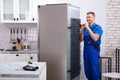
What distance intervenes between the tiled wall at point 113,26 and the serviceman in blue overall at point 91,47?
21cm

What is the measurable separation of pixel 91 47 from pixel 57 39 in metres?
1.32

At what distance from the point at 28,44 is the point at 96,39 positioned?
1.54 metres

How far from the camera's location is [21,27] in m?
6.24

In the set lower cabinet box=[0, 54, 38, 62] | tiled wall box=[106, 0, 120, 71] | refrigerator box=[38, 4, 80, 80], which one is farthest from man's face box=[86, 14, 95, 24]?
lower cabinet box=[0, 54, 38, 62]

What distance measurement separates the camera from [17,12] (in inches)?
234

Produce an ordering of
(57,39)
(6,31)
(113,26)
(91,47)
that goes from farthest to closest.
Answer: (6,31), (113,26), (91,47), (57,39)

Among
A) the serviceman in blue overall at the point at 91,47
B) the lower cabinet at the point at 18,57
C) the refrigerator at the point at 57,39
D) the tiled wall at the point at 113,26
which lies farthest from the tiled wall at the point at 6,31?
the tiled wall at the point at 113,26

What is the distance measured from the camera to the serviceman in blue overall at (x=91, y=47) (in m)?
5.72

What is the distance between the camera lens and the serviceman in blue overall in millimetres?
5719

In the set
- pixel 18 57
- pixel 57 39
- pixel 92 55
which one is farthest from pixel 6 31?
pixel 92 55

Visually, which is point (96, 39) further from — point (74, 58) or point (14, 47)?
point (14, 47)

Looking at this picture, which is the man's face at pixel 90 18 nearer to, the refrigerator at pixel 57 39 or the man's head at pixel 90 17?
the man's head at pixel 90 17

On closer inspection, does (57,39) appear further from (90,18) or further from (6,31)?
(6,31)

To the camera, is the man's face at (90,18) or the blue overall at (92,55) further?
the man's face at (90,18)
